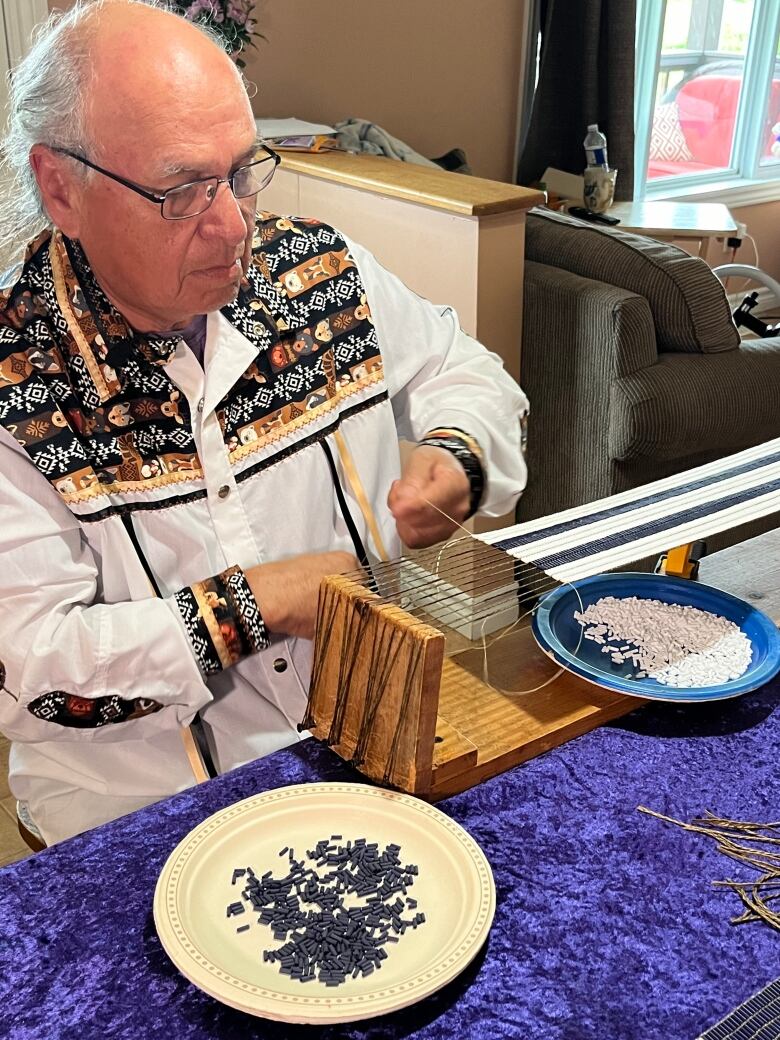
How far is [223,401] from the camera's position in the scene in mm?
1340

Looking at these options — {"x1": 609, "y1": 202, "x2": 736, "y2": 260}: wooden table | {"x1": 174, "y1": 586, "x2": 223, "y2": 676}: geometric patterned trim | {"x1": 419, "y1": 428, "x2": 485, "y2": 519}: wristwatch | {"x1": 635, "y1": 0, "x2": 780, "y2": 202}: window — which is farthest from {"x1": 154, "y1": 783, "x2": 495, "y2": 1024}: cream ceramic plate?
{"x1": 635, "y1": 0, "x2": 780, "y2": 202}: window

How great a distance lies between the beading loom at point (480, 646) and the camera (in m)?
0.99

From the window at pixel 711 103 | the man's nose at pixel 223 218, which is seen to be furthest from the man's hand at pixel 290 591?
the window at pixel 711 103

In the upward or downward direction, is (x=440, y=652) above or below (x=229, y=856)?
above

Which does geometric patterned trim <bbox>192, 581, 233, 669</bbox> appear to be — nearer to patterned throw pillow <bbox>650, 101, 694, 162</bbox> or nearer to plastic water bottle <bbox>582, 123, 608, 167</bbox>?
plastic water bottle <bbox>582, 123, 608, 167</bbox>

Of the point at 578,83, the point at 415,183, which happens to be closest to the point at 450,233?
the point at 415,183

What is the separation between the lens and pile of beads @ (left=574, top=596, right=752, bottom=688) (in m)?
1.19

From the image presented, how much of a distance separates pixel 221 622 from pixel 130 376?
12.0 inches

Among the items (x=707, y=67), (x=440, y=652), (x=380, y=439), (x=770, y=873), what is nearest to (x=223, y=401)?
(x=380, y=439)

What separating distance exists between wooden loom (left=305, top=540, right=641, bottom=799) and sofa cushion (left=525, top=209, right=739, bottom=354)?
1629 mm

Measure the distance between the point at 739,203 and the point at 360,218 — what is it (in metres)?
3.48

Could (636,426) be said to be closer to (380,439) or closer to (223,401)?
(380,439)

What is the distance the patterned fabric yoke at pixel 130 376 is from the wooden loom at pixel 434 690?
0.90 feet

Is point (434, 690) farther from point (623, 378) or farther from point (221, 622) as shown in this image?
point (623, 378)
